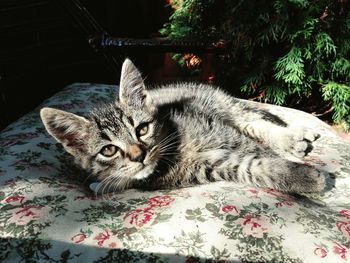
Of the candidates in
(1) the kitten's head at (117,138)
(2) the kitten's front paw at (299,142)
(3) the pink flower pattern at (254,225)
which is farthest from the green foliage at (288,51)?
(3) the pink flower pattern at (254,225)

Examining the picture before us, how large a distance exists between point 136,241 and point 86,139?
24.7 inches

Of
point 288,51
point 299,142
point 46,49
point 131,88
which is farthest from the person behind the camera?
point 46,49

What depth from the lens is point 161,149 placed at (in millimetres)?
1525

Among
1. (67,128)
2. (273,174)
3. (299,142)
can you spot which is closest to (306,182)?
(273,174)

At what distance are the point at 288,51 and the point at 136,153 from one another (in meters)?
1.79

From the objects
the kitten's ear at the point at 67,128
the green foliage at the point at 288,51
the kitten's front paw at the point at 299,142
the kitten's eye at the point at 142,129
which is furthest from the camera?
the green foliage at the point at 288,51

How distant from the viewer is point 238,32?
271cm

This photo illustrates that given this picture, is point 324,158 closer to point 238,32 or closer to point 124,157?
Answer: point 124,157

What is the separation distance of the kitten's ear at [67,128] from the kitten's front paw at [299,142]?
907mm

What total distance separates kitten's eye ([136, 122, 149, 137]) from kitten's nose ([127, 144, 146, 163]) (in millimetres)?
86

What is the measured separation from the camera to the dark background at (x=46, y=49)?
2488 mm

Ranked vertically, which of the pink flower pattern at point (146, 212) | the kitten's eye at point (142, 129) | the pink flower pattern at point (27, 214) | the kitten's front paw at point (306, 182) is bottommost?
the kitten's front paw at point (306, 182)

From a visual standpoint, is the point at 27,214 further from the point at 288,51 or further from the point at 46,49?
the point at 288,51

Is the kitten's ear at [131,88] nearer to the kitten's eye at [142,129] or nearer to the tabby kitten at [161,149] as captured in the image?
the tabby kitten at [161,149]
